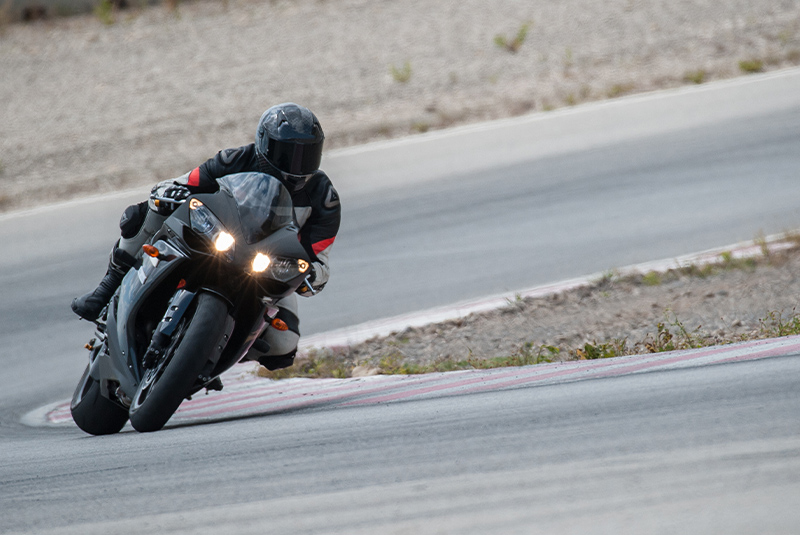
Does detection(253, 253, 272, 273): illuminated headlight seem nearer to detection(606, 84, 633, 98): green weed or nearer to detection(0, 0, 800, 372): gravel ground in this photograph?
detection(0, 0, 800, 372): gravel ground

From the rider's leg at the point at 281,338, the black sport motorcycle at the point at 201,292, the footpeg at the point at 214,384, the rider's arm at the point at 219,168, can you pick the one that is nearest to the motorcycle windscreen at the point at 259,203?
the black sport motorcycle at the point at 201,292

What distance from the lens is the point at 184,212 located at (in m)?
4.02

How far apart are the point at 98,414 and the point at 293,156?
1.65 metres

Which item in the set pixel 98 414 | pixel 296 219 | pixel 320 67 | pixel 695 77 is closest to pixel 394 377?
pixel 296 219

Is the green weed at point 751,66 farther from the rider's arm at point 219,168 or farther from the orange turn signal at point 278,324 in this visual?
the orange turn signal at point 278,324

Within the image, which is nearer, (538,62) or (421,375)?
(421,375)

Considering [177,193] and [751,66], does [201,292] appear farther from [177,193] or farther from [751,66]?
[751,66]

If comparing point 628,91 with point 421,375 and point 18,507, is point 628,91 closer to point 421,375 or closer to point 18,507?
point 421,375

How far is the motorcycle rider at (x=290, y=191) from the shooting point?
14.0 ft

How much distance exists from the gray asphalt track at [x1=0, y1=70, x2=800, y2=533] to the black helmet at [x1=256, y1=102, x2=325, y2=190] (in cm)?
122

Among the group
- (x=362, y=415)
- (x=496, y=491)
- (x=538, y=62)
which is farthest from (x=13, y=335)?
(x=538, y=62)

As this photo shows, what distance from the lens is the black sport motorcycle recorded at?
3693mm

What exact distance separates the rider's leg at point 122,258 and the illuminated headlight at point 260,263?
3.08ft

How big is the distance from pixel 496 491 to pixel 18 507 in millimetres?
1522
